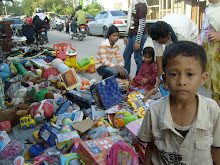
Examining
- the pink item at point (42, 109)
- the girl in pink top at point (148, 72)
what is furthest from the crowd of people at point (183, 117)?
the girl in pink top at point (148, 72)

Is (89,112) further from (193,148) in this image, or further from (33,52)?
(33,52)

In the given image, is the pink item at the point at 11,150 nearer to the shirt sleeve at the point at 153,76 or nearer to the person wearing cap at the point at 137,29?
the shirt sleeve at the point at 153,76

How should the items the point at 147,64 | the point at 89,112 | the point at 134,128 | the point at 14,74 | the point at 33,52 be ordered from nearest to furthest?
the point at 134,128 < the point at 89,112 < the point at 147,64 < the point at 14,74 < the point at 33,52

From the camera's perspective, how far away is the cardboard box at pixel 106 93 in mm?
3293

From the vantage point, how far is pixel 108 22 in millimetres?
13445

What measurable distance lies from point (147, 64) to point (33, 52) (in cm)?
460

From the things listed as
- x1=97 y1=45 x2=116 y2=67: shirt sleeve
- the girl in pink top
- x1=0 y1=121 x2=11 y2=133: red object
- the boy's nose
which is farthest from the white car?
the boy's nose

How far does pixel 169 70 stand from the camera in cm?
120

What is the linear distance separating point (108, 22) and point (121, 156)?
12303mm

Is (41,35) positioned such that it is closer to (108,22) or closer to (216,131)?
(108,22)

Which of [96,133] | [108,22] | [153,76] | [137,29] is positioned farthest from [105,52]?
[108,22]

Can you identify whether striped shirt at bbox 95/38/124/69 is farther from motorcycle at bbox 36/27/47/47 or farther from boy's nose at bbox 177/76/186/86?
motorcycle at bbox 36/27/47/47

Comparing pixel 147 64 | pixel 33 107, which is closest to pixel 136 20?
pixel 147 64

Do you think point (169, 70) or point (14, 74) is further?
point (14, 74)
